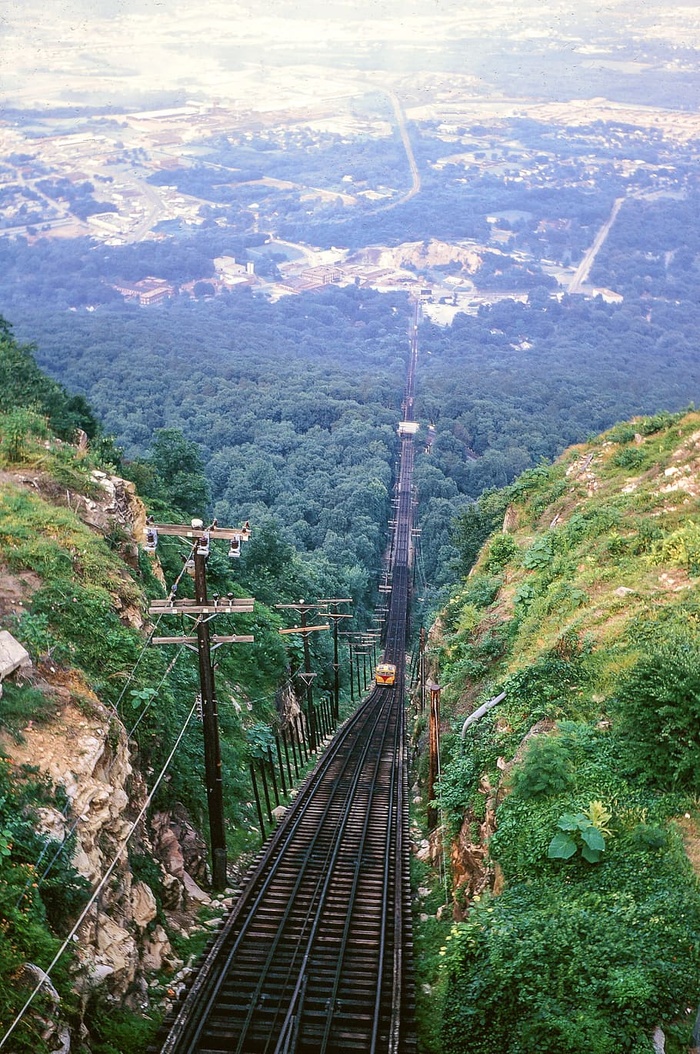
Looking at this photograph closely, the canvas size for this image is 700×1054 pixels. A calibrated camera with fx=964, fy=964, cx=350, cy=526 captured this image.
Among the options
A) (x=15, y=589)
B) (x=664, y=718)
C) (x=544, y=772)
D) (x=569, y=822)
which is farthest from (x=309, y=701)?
(x=569, y=822)

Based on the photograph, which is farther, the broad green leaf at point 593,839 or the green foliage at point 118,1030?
the broad green leaf at point 593,839

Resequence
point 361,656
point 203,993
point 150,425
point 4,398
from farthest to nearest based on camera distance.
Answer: point 150,425 → point 361,656 → point 4,398 → point 203,993

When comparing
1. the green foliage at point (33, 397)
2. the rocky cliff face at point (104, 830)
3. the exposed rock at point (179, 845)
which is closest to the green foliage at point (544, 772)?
the rocky cliff face at point (104, 830)

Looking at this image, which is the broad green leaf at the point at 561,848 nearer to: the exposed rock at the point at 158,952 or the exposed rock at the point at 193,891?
the exposed rock at the point at 158,952

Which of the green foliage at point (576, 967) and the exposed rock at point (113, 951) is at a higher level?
the green foliage at point (576, 967)

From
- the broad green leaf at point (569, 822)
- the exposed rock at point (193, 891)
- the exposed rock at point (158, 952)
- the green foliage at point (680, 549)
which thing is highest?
the broad green leaf at point (569, 822)

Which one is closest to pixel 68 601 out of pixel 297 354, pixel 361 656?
pixel 361 656

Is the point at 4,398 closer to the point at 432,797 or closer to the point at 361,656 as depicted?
the point at 432,797

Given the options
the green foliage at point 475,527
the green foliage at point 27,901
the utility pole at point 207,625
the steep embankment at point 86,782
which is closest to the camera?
the green foliage at point 27,901
